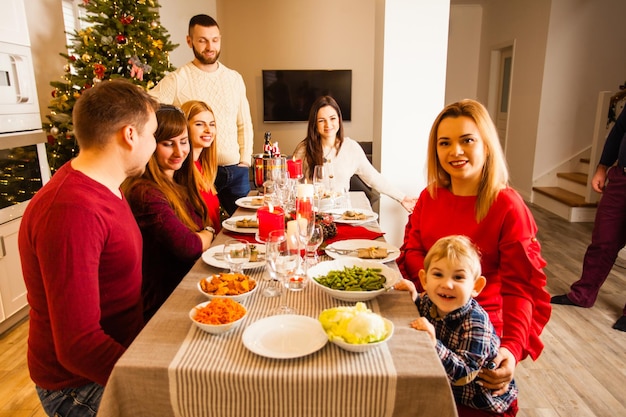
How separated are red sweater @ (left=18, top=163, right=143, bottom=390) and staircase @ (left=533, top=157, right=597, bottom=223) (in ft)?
17.5

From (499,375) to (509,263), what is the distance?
0.37 meters

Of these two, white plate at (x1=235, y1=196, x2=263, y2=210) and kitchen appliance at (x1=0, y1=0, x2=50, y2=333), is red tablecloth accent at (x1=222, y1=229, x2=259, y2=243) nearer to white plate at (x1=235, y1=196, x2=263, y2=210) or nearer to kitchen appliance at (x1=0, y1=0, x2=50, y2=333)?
white plate at (x1=235, y1=196, x2=263, y2=210)

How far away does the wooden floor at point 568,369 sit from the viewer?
206 centimetres

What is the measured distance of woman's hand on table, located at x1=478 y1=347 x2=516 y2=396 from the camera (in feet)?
4.00

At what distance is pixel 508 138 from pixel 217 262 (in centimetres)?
665

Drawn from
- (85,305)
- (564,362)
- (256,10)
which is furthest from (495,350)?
(256,10)

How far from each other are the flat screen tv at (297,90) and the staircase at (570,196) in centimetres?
310

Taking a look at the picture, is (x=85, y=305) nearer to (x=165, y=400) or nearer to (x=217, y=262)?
(x=165, y=400)

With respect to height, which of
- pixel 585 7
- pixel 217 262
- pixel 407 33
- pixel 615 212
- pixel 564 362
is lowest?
pixel 564 362

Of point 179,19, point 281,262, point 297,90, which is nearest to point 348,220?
point 281,262

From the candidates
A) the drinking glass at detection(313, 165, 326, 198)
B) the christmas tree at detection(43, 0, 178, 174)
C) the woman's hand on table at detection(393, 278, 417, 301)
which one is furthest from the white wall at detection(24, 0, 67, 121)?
the woman's hand on table at detection(393, 278, 417, 301)

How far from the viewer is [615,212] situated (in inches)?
115

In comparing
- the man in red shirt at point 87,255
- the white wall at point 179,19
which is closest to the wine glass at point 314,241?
the man in red shirt at point 87,255

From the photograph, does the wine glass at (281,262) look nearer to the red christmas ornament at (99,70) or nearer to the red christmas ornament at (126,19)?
the red christmas ornament at (99,70)
